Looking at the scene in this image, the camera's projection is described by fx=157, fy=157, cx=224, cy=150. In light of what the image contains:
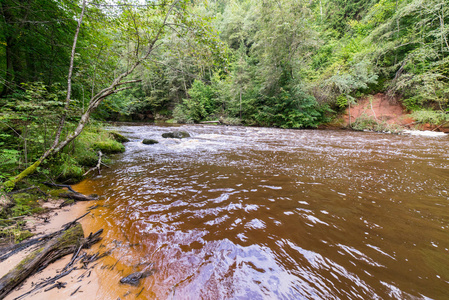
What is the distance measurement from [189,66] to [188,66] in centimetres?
43

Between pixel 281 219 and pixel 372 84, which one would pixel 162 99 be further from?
pixel 281 219

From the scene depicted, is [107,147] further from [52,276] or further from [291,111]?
[291,111]

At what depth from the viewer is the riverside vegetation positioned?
315 centimetres

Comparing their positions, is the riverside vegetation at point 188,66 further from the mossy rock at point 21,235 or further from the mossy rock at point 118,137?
the mossy rock at point 118,137

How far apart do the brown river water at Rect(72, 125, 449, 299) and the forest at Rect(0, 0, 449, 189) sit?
1773 millimetres

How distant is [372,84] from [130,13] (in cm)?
1952

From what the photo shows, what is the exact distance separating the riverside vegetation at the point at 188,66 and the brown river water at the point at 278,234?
1.60 metres

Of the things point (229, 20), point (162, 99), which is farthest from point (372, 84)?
point (162, 99)

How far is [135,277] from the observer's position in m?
1.45

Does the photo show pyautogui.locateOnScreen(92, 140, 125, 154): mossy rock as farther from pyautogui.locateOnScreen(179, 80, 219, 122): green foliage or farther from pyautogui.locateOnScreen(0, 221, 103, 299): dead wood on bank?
pyautogui.locateOnScreen(179, 80, 219, 122): green foliage

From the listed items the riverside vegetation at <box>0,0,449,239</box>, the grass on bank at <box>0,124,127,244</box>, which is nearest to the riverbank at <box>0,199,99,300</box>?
the grass on bank at <box>0,124,127,244</box>

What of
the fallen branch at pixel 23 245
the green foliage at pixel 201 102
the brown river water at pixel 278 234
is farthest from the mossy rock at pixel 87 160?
the green foliage at pixel 201 102

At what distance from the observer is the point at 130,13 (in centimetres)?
Result: 327

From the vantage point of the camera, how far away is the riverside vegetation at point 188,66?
315 centimetres
